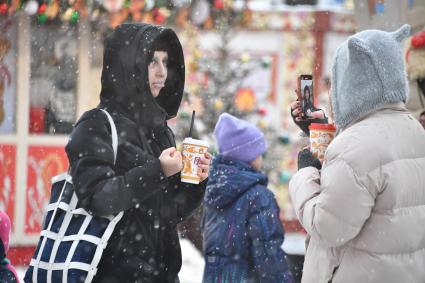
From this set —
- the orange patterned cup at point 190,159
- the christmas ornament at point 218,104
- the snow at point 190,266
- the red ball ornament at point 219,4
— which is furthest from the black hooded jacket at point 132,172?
the christmas ornament at point 218,104

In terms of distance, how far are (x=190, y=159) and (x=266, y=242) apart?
153 centimetres

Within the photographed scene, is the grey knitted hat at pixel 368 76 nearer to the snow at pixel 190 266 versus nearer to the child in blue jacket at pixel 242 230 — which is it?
the child in blue jacket at pixel 242 230

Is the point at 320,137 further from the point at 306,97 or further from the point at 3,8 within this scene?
the point at 3,8

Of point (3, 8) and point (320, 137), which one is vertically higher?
point (3, 8)

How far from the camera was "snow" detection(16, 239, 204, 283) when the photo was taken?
8.89 meters

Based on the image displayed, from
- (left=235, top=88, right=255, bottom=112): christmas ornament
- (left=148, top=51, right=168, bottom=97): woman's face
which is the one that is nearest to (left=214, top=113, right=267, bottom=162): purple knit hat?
(left=148, top=51, right=168, bottom=97): woman's face

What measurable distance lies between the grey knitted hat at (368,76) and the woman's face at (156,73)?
86 cm

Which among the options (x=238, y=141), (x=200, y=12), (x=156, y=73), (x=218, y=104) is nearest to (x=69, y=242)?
(x=156, y=73)

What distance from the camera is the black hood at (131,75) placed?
140 inches

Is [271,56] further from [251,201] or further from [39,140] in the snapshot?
[251,201]

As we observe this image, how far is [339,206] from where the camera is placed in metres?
3.15

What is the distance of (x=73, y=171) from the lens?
3342 millimetres

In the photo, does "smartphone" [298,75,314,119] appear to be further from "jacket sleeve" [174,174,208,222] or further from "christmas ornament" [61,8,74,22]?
"christmas ornament" [61,8,74,22]

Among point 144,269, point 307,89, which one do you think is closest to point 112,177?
point 144,269
